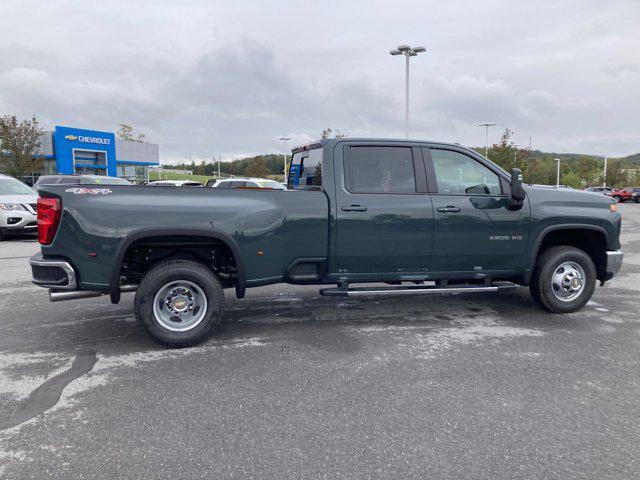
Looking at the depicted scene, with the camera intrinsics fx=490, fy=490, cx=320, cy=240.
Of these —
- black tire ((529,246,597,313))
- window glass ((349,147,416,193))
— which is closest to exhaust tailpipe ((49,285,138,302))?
window glass ((349,147,416,193))

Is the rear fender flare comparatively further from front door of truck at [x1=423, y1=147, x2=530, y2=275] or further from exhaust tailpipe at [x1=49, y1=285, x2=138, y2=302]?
front door of truck at [x1=423, y1=147, x2=530, y2=275]

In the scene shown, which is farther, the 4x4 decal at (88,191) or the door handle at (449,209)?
the door handle at (449,209)

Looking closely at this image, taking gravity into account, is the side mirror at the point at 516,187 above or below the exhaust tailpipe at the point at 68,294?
above

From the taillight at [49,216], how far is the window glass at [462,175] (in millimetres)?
3797

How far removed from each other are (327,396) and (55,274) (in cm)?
271

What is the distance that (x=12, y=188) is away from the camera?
13.5 meters

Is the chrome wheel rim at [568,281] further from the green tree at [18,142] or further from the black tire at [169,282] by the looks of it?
the green tree at [18,142]

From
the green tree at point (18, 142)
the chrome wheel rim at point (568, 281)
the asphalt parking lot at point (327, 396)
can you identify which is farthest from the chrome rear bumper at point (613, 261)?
the green tree at point (18, 142)

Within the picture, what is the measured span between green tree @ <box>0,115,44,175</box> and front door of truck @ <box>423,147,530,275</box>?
133 ft

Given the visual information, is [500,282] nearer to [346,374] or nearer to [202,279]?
[346,374]

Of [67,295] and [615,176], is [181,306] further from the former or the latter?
[615,176]

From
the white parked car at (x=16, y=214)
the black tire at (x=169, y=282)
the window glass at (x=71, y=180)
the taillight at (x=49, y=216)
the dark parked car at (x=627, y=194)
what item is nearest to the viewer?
the taillight at (x=49, y=216)

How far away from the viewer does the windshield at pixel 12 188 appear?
1330 centimetres

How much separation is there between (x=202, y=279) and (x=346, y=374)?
5.29 feet
